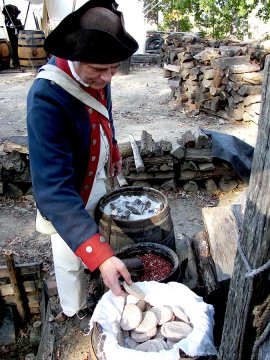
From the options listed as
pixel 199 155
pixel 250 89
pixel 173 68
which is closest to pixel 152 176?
pixel 199 155

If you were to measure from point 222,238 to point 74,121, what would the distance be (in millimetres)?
1460

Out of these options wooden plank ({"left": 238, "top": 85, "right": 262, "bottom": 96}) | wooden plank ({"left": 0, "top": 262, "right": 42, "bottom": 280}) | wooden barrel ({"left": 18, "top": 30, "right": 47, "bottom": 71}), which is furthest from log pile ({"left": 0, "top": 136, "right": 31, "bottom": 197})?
wooden barrel ({"left": 18, "top": 30, "right": 47, "bottom": 71})

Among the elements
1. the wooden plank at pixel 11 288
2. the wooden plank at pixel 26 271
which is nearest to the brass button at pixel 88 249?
the wooden plank at pixel 26 271

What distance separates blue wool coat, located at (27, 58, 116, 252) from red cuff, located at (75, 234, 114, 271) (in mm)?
30

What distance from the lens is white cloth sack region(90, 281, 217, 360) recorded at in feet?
5.60

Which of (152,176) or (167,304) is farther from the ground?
(167,304)

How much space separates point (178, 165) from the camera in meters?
5.41

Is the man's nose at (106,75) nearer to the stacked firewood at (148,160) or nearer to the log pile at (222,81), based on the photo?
the stacked firewood at (148,160)

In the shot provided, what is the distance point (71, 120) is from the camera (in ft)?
7.15

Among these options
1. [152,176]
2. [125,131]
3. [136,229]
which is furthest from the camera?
[125,131]

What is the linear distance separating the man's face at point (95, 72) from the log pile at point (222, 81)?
554cm

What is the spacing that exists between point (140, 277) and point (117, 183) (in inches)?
104

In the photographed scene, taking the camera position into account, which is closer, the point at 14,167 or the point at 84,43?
the point at 84,43

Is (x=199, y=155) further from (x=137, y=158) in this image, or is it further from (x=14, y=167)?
(x=14, y=167)
